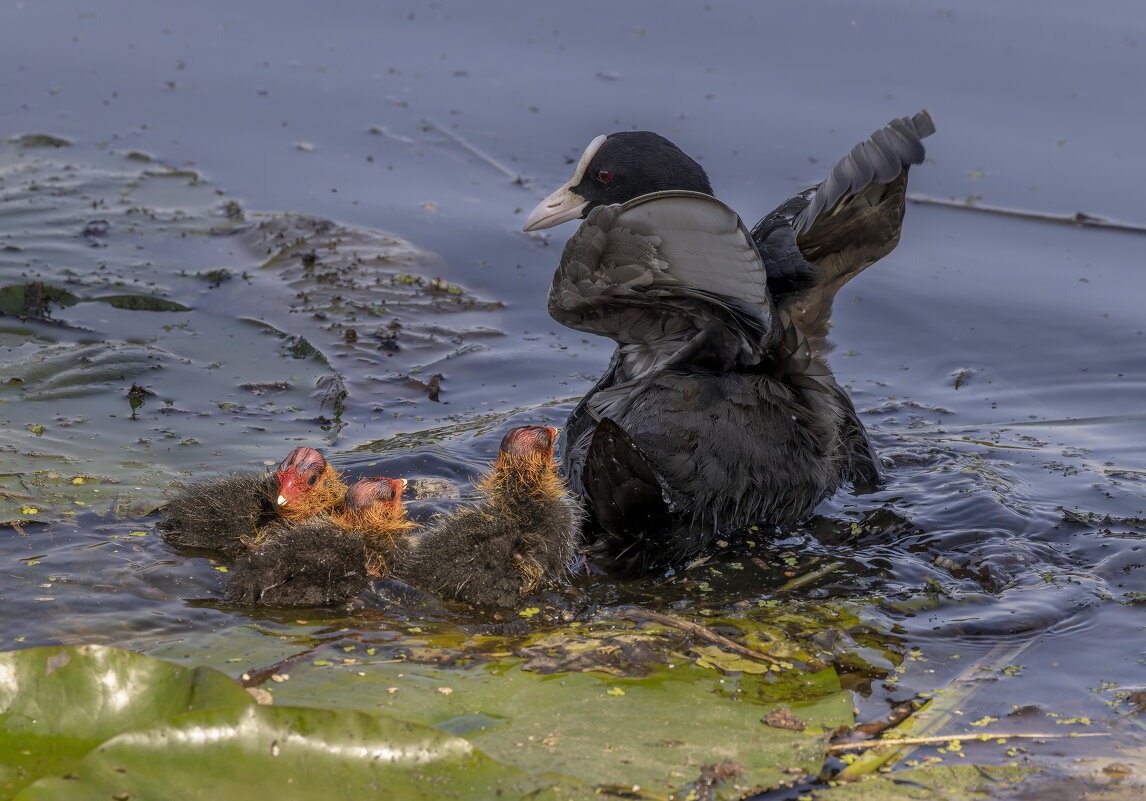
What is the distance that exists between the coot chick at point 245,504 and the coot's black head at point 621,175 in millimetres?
1718

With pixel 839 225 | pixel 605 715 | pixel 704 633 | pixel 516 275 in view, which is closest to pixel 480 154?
pixel 516 275

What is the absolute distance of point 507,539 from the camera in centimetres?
434

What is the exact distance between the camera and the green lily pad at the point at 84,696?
3.17 meters

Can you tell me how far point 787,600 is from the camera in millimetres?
4477

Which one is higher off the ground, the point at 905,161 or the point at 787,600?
the point at 905,161

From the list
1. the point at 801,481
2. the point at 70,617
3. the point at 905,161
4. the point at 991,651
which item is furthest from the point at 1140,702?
the point at 70,617

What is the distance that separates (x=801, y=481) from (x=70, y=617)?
2473mm

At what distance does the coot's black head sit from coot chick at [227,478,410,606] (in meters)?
1.86

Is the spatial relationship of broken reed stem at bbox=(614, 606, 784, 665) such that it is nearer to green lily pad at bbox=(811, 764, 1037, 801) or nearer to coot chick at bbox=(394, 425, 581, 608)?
coot chick at bbox=(394, 425, 581, 608)

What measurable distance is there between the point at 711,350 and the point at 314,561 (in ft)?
4.82

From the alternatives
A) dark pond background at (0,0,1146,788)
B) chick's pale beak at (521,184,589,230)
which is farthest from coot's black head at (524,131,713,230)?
dark pond background at (0,0,1146,788)

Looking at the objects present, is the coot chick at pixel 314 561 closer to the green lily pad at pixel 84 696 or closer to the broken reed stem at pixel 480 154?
the green lily pad at pixel 84 696

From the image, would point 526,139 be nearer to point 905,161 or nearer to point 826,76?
point 826,76

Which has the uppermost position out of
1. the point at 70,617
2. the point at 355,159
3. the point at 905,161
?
the point at 905,161
